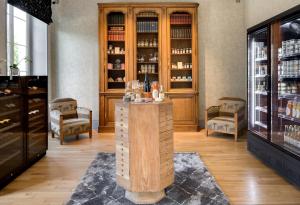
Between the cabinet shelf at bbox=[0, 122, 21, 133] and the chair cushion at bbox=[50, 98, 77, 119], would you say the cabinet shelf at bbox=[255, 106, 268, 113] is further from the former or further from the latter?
the chair cushion at bbox=[50, 98, 77, 119]

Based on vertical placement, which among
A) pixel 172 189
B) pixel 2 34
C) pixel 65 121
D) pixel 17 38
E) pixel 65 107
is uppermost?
pixel 17 38

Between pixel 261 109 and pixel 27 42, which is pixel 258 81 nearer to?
pixel 261 109

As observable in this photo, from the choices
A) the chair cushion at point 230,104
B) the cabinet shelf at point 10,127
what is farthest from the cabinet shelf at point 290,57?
the cabinet shelf at point 10,127

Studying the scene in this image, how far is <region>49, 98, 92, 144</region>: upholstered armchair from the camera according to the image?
6.04 m

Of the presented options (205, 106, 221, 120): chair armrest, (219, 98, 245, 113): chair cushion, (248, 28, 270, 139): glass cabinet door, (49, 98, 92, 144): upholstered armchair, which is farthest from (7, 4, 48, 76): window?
(248, 28, 270, 139): glass cabinet door

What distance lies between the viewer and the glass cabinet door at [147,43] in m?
7.20

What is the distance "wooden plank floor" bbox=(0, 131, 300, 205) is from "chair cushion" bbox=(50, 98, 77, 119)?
2.28 ft

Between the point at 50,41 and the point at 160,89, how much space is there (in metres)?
4.93

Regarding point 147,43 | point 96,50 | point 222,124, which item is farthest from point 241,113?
point 96,50

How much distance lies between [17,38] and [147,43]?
3.01m

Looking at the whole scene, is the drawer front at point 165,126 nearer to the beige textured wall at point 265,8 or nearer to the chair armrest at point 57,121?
the beige textured wall at point 265,8

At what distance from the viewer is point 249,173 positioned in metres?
4.14

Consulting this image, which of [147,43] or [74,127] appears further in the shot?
[147,43]

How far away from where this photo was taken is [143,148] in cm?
306
